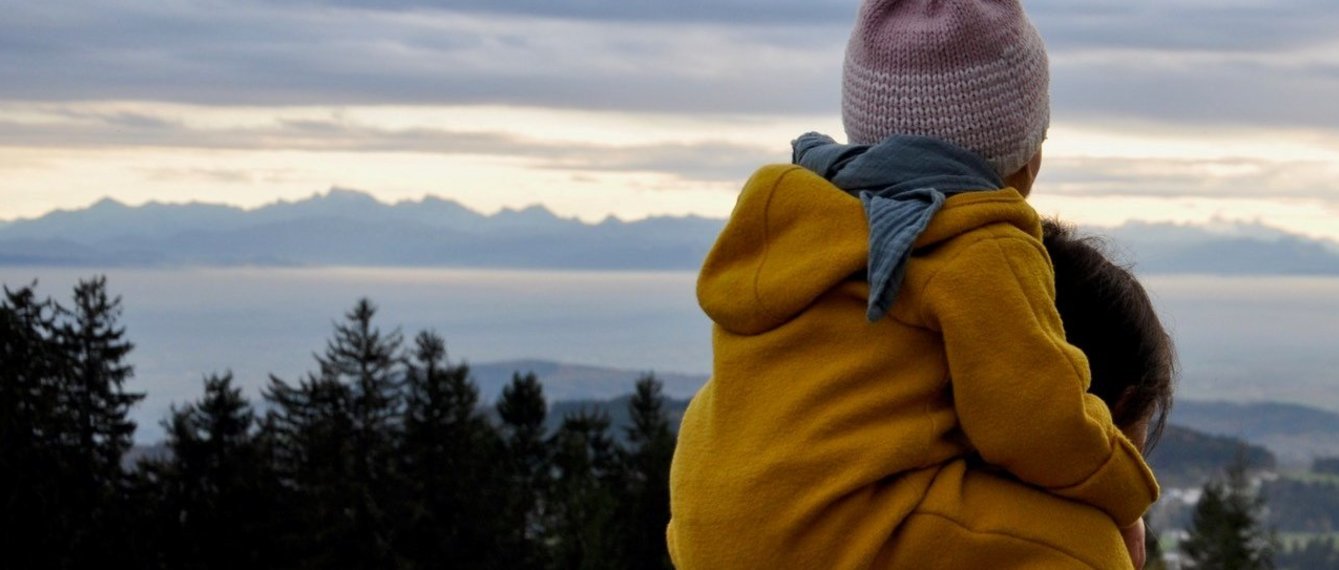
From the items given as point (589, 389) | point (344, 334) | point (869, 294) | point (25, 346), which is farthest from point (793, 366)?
point (589, 389)

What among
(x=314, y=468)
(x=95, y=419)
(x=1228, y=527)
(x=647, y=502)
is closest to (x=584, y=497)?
(x=647, y=502)

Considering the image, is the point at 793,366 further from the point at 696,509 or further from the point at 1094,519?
the point at 1094,519

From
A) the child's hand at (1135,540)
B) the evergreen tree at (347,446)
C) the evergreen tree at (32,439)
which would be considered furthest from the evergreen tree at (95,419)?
the child's hand at (1135,540)

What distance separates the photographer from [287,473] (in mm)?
35719

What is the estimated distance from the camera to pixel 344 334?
114ft

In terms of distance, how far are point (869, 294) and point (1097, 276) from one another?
664 mm

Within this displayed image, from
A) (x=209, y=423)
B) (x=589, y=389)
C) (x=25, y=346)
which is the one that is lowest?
(x=589, y=389)

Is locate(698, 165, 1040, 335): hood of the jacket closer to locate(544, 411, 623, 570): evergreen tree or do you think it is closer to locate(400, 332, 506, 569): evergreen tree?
locate(400, 332, 506, 569): evergreen tree

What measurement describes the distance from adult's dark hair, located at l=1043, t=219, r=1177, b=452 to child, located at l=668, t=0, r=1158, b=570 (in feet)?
1.08

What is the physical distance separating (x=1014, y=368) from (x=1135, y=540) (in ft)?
1.86

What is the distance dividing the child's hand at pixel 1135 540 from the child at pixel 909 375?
164 millimetres

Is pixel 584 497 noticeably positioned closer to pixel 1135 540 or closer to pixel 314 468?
pixel 314 468

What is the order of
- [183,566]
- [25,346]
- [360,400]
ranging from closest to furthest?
1. [25,346]
2. [183,566]
3. [360,400]

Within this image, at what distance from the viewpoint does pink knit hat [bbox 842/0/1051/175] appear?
269cm
